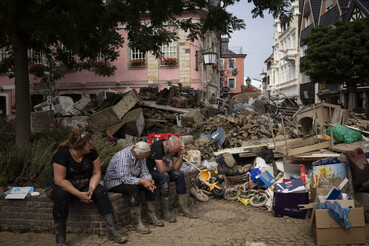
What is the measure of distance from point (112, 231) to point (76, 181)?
33.4 inches

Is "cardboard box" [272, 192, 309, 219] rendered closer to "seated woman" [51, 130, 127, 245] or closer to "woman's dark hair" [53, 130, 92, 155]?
"seated woman" [51, 130, 127, 245]

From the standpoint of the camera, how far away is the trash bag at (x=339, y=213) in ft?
14.5

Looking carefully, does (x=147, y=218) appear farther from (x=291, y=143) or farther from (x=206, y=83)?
(x=206, y=83)

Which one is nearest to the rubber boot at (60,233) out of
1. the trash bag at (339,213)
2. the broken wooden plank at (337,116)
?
the trash bag at (339,213)

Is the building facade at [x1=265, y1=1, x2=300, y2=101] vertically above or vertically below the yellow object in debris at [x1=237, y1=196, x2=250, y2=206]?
above

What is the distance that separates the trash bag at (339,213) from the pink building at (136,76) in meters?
18.5

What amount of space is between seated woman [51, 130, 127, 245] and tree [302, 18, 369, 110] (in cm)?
1780

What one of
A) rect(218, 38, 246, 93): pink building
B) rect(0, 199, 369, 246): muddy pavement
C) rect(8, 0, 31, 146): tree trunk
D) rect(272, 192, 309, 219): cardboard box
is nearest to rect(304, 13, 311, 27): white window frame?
rect(218, 38, 246, 93): pink building

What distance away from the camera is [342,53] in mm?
18812

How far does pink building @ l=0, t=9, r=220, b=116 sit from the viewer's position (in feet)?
75.4

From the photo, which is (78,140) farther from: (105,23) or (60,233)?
(105,23)

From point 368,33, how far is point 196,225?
1747 centimetres

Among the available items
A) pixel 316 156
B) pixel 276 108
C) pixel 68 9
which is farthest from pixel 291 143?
pixel 276 108

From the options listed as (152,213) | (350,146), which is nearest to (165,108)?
(350,146)
